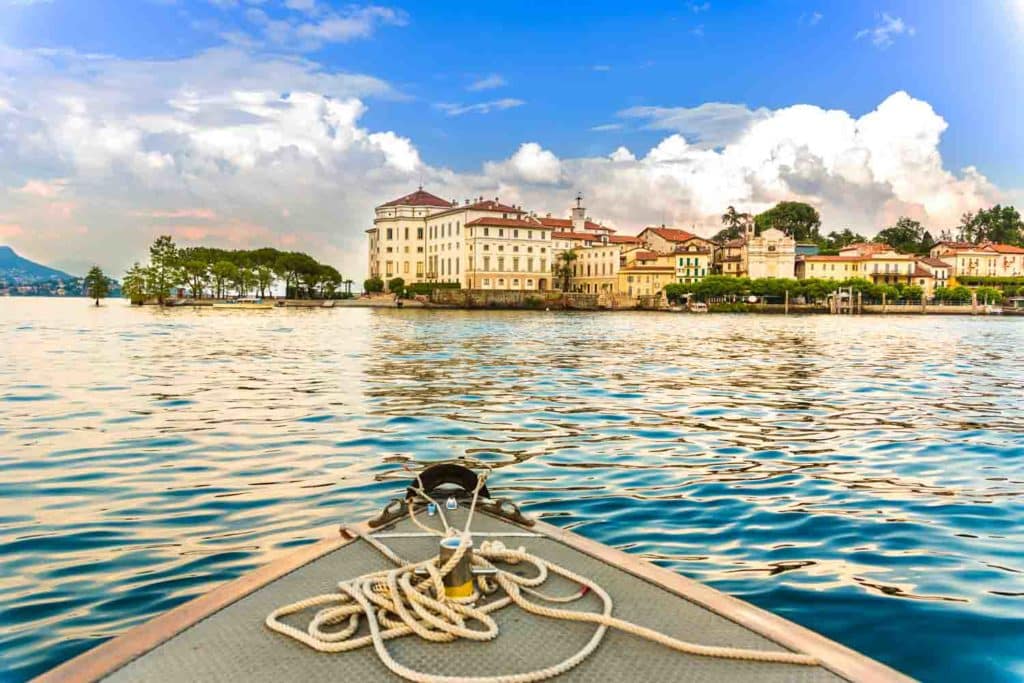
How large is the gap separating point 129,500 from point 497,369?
1390cm

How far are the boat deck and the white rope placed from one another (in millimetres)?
35

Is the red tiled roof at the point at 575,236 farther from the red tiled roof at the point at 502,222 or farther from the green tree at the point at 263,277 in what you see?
the green tree at the point at 263,277

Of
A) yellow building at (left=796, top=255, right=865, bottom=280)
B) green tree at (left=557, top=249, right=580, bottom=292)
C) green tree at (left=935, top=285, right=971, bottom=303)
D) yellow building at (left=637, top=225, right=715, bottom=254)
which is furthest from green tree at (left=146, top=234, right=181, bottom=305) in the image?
green tree at (left=935, top=285, right=971, bottom=303)

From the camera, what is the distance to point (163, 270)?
93812mm

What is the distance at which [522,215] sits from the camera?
4345 inches

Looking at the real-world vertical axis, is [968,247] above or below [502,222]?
below

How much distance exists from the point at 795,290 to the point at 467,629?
4412 inches

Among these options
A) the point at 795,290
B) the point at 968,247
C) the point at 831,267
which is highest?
the point at 968,247

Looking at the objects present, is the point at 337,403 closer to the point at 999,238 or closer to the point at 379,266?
the point at 379,266

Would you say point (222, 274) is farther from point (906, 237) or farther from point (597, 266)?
point (906, 237)

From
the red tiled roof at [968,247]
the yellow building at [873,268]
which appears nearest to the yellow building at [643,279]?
the yellow building at [873,268]

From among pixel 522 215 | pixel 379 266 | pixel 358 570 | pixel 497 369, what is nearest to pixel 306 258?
pixel 379 266

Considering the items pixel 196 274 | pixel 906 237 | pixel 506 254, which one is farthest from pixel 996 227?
pixel 196 274

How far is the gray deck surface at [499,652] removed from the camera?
2.72 m
